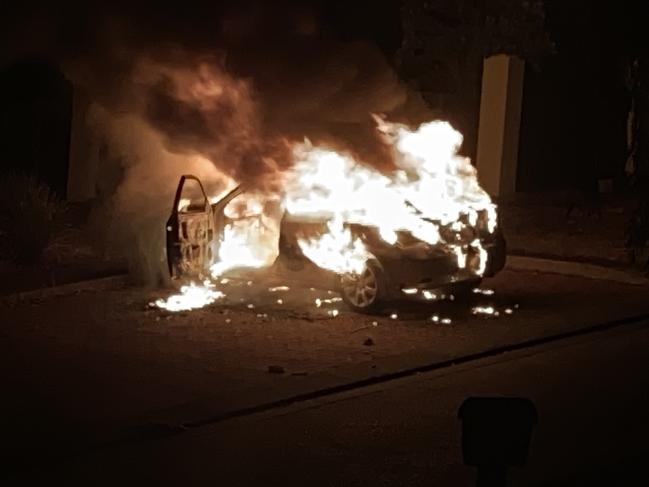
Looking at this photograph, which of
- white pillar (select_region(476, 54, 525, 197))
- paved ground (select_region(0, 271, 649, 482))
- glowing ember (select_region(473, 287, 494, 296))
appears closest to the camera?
paved ground (select_region(0, 271, 649, 482))

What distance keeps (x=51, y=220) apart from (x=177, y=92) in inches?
93.8

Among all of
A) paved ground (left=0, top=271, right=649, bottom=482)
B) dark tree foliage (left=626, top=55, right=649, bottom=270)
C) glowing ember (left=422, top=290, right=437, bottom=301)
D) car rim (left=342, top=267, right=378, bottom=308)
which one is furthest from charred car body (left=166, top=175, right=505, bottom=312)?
dark tree foliage (left=626, top=55, right=649, bottom=270)

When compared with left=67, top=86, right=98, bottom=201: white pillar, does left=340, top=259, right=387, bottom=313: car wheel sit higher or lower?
lower

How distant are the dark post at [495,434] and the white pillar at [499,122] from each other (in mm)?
19508

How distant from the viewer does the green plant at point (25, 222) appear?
16.1 metres

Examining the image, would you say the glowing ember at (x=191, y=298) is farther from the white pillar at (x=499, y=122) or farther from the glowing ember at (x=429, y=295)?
the white pillar at (x=499, y=122)

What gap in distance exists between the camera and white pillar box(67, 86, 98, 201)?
2167 cm

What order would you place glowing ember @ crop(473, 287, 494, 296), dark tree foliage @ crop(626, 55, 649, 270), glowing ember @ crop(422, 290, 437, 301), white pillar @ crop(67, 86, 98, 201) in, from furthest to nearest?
white pillar @ crop(67, 86, 98, 201) < dark tree foliage @ crop(626, 55, 649, 270) < glowing ember @ crop(473, 287, 494, 296) < glowing ember @ crop(422, 290, 437, 301)

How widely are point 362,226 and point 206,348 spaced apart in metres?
2.75

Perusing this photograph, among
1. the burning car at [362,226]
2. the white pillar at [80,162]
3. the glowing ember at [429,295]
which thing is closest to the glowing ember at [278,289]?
the burning car at [362,226]

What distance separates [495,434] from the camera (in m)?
4.72

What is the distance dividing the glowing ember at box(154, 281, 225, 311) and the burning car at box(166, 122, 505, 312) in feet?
0.78

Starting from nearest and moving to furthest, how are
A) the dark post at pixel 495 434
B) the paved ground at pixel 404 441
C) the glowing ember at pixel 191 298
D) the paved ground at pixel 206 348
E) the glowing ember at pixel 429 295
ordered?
1. the dark post at pixel 495 434
2. the paved ground at pixel 404 441
3. the paved ground at pixel 206 348
4. the glowing ember at pixel 191 298
5. the glowing ember at pixel 429 295

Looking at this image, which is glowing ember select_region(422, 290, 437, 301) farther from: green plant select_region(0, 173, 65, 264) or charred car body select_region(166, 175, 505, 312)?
green plant select_region(0, 173, 65, 264)
